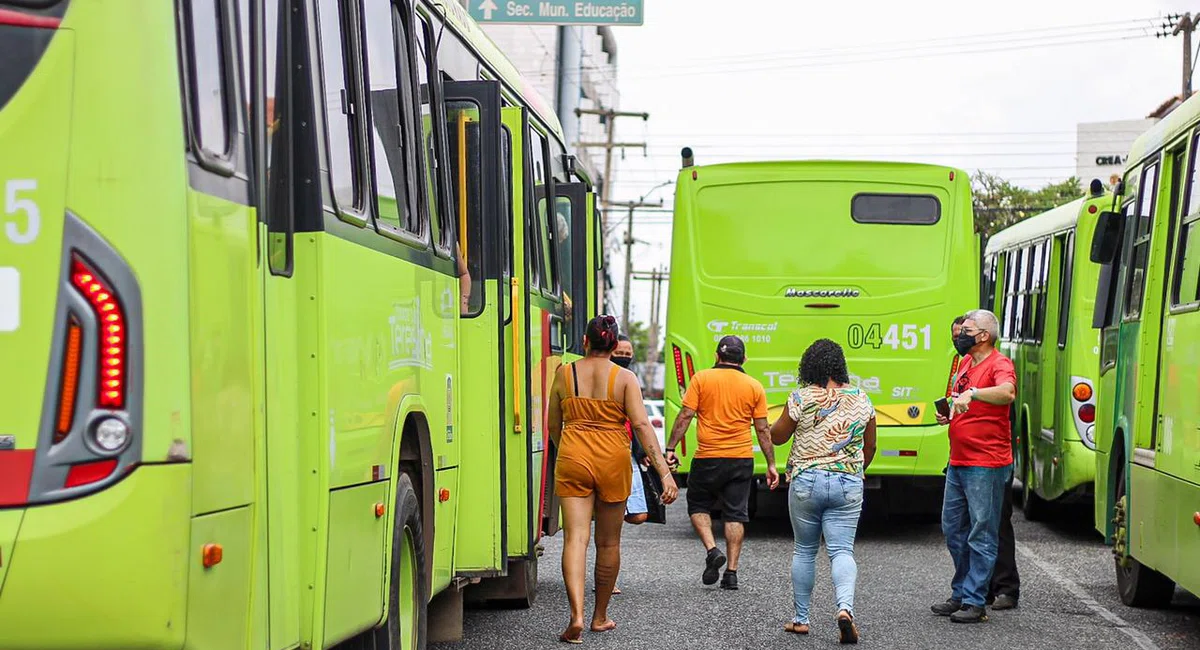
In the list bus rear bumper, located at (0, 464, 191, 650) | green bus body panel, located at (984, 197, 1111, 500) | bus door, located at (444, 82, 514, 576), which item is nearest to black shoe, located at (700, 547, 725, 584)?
bus door, located at (444, 82, 514, 576)

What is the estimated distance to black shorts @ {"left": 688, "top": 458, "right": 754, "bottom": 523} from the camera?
12.2 m

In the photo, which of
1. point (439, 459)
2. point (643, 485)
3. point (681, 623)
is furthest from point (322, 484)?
point (643, 485)

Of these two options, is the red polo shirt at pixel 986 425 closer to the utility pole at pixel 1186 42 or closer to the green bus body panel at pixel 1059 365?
the green bus body panel at pixel 1059 365

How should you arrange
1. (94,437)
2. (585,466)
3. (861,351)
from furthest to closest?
(861,351), (585,466), (94,437)

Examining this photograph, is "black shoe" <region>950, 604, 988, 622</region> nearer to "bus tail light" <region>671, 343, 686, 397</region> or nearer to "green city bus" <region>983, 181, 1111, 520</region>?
"green city bus" <region>983, 181, 1111, 520</region>

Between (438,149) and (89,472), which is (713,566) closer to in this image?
(438,149)

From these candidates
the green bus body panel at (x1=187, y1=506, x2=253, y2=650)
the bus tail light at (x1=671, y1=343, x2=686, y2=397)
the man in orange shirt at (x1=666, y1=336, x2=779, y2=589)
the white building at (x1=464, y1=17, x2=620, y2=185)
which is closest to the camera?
the green bus body panel at (x1=187, y1=506, x2=253, y2=650)

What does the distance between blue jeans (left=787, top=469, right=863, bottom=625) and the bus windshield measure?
214 inches

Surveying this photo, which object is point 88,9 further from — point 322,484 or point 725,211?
point 725,211

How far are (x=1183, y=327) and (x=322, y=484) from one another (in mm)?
5394

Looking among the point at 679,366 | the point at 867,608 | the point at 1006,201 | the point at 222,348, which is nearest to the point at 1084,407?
the point at 679,366

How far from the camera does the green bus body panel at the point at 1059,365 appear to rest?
1441 centimetres

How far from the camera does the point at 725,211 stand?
15.0 meters

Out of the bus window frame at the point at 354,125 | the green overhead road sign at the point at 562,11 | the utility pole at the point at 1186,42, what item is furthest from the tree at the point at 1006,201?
the bus window frame at the point at 354,125
